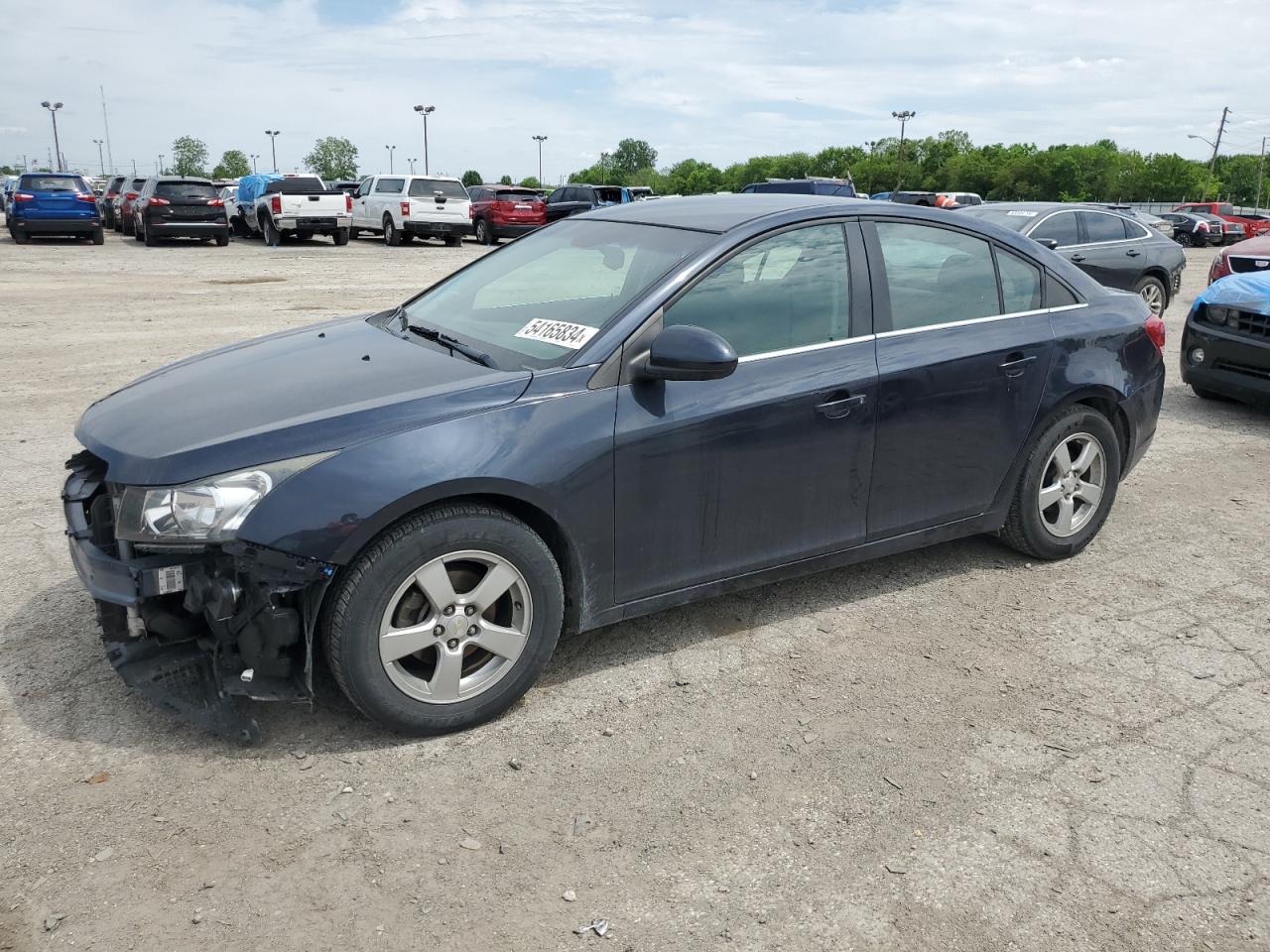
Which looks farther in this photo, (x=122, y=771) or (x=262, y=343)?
(x=262, y=343)

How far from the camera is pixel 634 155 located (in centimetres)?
16750

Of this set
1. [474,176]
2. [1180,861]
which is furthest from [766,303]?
[474,176]

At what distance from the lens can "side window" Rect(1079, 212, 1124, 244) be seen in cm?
1251

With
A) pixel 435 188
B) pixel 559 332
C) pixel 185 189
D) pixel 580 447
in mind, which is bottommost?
pixel 580 447

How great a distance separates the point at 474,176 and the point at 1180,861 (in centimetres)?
14445

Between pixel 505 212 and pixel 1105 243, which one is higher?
pixel 1105 243

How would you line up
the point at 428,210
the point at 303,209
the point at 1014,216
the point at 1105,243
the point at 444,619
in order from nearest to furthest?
1. the point at 444,619
2. the point at 1014,216
3. the point at 1105,243
4. the point at 303,209
5. the point at 428,210

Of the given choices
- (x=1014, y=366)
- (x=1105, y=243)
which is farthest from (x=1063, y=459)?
(x=1105, y=243)

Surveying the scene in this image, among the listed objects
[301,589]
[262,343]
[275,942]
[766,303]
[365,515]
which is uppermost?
[766,303]

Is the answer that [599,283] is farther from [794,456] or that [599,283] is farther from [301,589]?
[301,589]

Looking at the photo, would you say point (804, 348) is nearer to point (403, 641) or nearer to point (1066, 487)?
point (1066, 487)

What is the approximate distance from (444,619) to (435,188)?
25815 mm

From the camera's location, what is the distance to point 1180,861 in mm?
2752

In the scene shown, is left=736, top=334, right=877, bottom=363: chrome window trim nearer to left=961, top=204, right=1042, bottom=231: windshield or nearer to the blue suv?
left=961, top=204, right=1042, bottom=231: windshield
